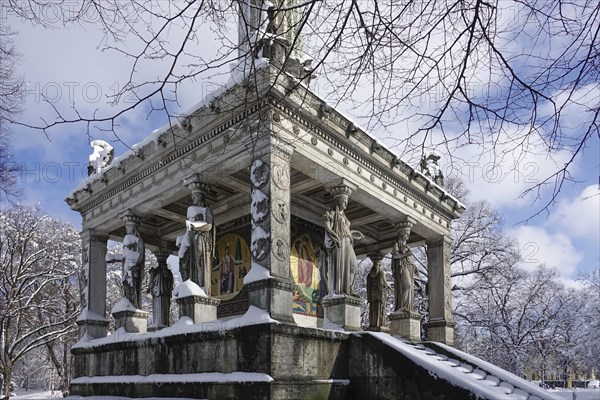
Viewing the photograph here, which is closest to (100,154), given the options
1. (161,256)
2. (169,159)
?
(161,256)

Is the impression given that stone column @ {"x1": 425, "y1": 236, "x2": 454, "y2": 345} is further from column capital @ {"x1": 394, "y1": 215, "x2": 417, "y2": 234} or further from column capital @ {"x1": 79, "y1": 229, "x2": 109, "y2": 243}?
column capital @ {"x1": 79, "y1": 229, "x2": 109, "y2": 243}

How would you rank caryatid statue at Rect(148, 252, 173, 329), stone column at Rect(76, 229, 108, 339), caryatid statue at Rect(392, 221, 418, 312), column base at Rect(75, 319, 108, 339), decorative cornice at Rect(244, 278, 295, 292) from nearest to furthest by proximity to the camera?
decorative cornice at Rect(244, 278, 295, 292), caryatid statue at Rect(392, 221, 418, 312), column base at Rect(75, 319, 108, 339), stone column at Rect(76, 229, 108, 339), caryatid statue at Rect(148, 252, 173, 329)

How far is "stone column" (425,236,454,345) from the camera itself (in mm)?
15250

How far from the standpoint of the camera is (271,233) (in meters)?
9.91

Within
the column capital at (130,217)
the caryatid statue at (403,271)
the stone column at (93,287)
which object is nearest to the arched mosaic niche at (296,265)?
the caryatid statue at (403,271)

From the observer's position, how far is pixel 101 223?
49.4 ft

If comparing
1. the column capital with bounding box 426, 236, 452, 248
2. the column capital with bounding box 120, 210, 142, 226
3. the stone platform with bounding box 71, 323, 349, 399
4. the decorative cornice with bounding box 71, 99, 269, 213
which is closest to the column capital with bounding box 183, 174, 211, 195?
the decorative cornice with bounding box 71, 99, 269, 213

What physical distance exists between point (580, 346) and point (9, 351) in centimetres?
3450

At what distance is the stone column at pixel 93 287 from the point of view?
1461 centimetres

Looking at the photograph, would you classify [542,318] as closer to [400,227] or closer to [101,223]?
[400,227]

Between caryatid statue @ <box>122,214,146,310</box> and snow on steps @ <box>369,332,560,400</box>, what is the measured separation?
6.47 metres

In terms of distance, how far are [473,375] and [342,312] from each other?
2.63m

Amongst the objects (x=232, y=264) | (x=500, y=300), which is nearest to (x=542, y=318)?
(x=500, y=300)

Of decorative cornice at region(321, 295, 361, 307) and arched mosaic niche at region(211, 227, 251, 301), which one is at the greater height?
arched mosaic niche at region(211, 227, 251, 301)
